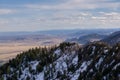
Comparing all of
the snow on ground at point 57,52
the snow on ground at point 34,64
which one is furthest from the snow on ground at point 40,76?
the snow on ground at point 57,52

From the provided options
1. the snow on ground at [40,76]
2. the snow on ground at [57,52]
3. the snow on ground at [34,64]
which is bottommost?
the snow on ground at [40,76]

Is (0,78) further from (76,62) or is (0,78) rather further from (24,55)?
(76,62)

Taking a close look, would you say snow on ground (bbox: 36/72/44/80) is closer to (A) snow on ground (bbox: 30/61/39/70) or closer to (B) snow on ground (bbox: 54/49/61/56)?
(A) snow on ground (bbox: 30/61/39/70)

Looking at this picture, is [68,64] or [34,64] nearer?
[68,64]

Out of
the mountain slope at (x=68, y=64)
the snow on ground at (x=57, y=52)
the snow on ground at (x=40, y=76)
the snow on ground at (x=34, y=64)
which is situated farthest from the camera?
the snow on ground at (x=57, y=52)

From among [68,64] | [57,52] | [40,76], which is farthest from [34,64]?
[68,64]

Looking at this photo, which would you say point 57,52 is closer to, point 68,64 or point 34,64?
point 34,64

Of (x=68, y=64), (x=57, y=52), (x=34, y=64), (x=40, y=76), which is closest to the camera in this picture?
(x=68, y=64)

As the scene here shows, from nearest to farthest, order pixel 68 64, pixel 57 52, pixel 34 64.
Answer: pixel 68 64 → pixel 34 64 → pixel 57 52

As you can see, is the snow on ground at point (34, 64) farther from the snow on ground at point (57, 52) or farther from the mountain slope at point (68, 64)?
the snow on ground at point (57, 52)

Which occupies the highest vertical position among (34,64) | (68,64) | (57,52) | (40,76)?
(57,52)
